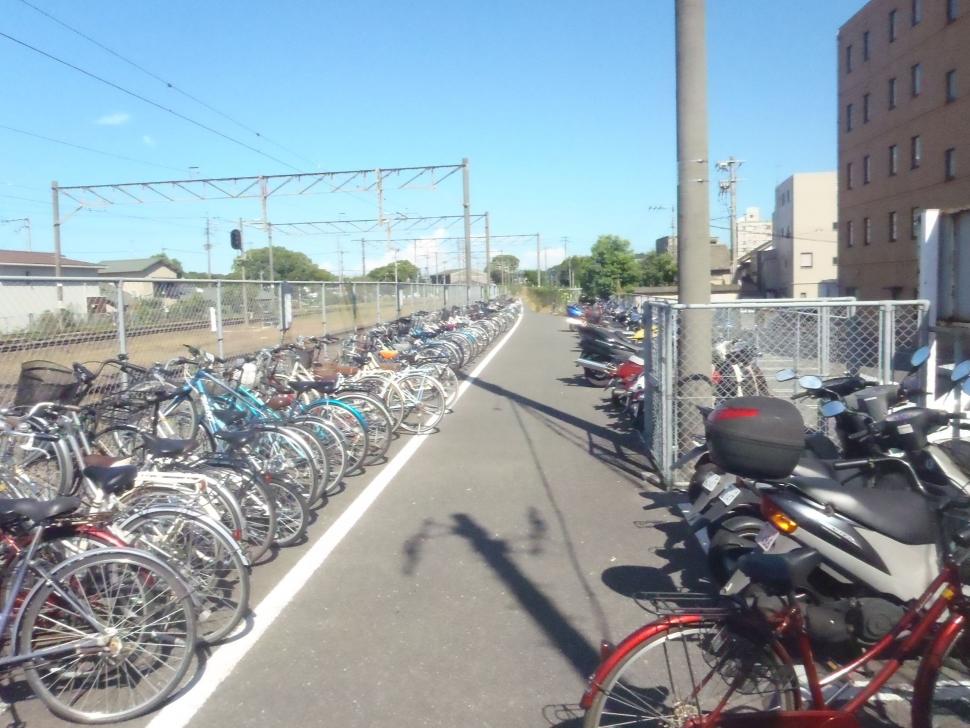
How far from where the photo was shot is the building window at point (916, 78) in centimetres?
3127

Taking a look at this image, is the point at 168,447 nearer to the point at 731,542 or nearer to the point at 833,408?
the point at 731,542

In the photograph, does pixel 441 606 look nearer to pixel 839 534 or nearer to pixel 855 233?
pixel 839 534

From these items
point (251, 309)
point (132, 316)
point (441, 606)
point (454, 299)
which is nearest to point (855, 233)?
point (454, 299)

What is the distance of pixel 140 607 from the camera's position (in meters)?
3.58

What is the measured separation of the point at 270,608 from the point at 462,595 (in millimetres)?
1099

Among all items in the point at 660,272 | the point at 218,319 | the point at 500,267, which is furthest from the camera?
the point at 500,267

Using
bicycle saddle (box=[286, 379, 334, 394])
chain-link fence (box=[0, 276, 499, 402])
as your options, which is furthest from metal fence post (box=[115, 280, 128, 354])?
bicycle saddle (box=[286, 379, 334, 394])

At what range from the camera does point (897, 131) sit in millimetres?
33312

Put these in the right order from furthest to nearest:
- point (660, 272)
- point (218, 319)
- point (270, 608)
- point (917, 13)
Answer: point (660, 272) < point (917, 13) < point (218, 319) < point (270, 608)

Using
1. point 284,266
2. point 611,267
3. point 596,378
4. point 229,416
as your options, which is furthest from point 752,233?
point 229,416

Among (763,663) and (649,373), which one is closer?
(763,663)

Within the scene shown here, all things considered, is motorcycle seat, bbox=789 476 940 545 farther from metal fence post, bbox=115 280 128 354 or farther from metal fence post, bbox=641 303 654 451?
metal fence post, bbox=115 280 128 354

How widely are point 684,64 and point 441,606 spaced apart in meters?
5.32

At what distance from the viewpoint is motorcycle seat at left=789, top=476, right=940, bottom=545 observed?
11.0ft
